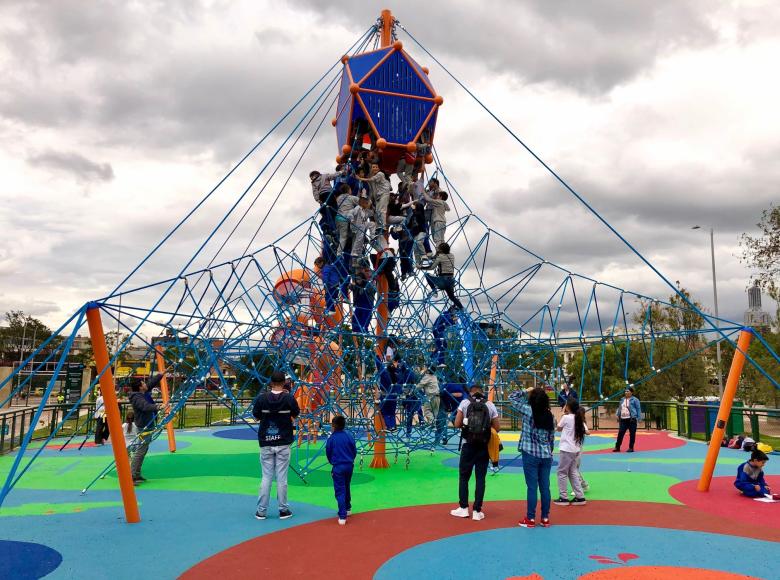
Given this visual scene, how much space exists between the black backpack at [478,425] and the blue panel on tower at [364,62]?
7824mm

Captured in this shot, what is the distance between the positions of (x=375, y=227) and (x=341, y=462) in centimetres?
562

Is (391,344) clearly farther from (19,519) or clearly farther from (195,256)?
(19,519)

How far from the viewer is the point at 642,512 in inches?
312

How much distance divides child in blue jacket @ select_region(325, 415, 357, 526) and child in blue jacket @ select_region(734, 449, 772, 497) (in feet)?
20.5

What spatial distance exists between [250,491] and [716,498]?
744cm

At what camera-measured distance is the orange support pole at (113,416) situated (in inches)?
279

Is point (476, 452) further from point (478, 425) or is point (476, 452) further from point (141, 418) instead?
point (141, 418)

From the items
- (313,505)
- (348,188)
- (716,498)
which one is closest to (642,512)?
(716,498)

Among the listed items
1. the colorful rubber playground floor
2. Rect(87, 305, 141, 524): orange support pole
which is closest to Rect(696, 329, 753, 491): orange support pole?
the colorful rubber playground floor

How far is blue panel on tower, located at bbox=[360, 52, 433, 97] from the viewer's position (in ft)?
39.7

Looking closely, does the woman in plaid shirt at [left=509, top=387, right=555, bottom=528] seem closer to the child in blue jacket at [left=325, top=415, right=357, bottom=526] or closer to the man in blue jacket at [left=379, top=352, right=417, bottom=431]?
the child in blue jacket at [left=325, top=415, right=357, bottom=526]

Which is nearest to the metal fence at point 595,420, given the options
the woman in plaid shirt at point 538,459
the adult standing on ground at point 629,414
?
the adult standing on ground at point 629,414

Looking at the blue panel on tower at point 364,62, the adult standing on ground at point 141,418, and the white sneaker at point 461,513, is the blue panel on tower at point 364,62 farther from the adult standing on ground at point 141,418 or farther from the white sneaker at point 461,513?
the white sneaker at point 461,513

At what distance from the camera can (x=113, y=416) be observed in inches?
286
